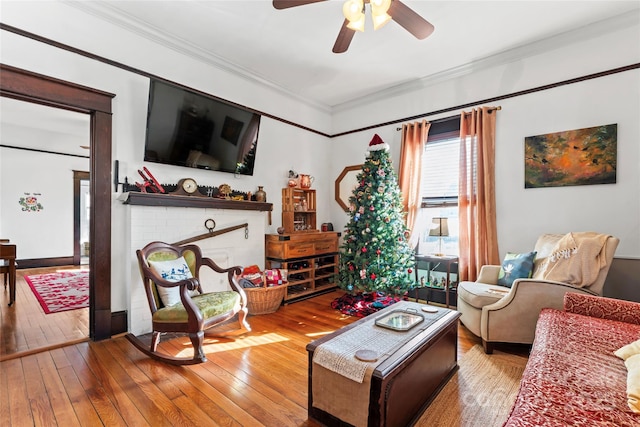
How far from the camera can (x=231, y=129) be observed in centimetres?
383

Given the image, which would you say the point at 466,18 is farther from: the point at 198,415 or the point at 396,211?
the point at 198,415

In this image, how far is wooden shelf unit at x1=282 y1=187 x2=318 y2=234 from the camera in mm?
4633

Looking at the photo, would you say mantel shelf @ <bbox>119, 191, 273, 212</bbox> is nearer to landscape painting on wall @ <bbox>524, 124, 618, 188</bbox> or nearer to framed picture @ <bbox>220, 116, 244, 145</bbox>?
framed picture @ <bbox>220, 116, 244, 145</bbox>

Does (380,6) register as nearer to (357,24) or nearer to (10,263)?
(357,24)

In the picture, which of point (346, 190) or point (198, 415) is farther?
point (346, 190)

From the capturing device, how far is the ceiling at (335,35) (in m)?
2.90

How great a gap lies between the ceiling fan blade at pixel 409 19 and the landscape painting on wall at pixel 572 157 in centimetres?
211

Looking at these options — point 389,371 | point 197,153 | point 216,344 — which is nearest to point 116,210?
point 197,153

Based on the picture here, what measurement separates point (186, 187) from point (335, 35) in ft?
7.96

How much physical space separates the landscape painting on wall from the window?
86 centimetres

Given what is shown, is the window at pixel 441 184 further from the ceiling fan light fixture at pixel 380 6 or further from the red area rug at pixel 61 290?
the red area rug at pixel 61 290

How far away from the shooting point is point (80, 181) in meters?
6.98

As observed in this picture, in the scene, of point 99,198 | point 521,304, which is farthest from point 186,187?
point 521,304

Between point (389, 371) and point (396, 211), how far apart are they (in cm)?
280
